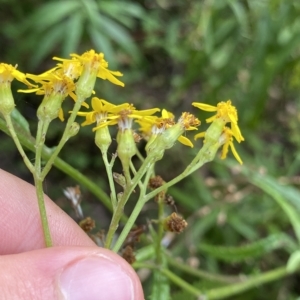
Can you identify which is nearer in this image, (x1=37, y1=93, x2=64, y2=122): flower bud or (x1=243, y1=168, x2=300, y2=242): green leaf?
(x1=37, y1=93, x2=64, y2=122): flower bud

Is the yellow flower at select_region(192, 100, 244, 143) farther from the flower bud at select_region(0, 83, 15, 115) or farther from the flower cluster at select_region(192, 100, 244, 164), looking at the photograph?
the flower bud at select_region(0, 83, 15, 115)

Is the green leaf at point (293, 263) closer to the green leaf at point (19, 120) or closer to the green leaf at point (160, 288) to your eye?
the green leaf at point (160, 288)

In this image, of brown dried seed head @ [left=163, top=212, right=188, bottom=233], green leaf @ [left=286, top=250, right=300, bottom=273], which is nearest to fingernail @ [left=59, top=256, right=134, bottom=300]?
brown dried seed head @ [left=163, top=212, right=188, bottom=233]

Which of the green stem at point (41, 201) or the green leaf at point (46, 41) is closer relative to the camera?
the green stem at point (41, 201)

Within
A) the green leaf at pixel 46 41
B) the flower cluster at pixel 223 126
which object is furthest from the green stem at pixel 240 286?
the green leaf at pixel 46 41

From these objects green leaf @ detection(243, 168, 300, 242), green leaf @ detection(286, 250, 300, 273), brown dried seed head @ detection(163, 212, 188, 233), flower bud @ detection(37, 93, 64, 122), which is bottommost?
green leaf @ detection(286, 250, 300, 273)

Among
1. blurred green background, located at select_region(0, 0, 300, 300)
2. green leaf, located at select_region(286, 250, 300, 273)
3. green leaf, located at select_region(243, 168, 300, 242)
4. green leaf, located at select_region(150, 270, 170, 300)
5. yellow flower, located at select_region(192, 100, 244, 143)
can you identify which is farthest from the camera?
blurred green background, located at select_region(0, 0, 300, 300)

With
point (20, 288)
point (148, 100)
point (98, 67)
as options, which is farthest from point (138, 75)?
point (20, 288)

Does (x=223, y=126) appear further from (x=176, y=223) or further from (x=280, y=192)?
(x=280, y=192)

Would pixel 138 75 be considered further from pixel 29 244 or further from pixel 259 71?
pixel 29 244
